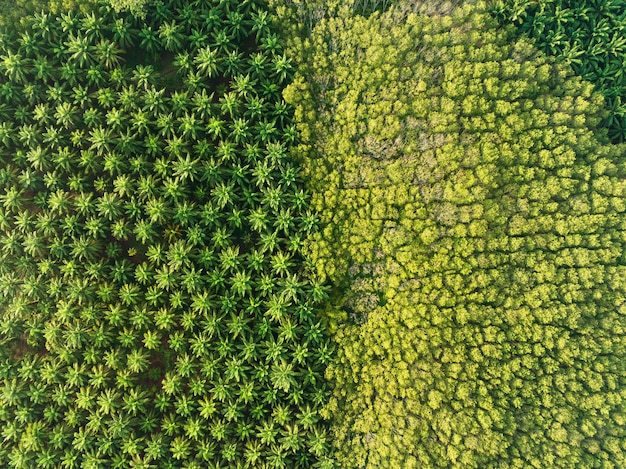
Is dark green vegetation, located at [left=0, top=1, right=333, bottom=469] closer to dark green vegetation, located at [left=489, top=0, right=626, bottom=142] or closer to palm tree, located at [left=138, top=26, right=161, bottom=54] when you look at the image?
palm tree, located at [left=138, top=26, right=161, bottom=54]

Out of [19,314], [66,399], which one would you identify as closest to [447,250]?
[66,399]

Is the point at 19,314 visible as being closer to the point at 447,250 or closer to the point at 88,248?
the point at 88,248

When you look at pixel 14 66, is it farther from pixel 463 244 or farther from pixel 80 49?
pixel 463 244

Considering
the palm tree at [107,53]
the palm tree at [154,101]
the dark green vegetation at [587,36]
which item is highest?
the dark green vegetation at [587,36]

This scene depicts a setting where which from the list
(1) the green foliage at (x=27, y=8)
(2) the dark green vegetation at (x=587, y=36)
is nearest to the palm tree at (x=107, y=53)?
(1) the green foliage at (x=27, y=8)

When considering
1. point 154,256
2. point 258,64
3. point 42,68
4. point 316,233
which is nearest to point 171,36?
point 258,64

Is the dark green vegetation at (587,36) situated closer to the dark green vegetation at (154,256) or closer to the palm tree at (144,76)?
the dark green vegetation at (154,256)

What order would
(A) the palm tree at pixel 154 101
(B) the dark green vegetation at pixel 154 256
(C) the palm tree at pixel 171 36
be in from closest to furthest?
(B) the dark green vegetation at pixel 154 256, (A) the palm tree at pixel 154 101, (C) the palm tree at pixel 171 36
